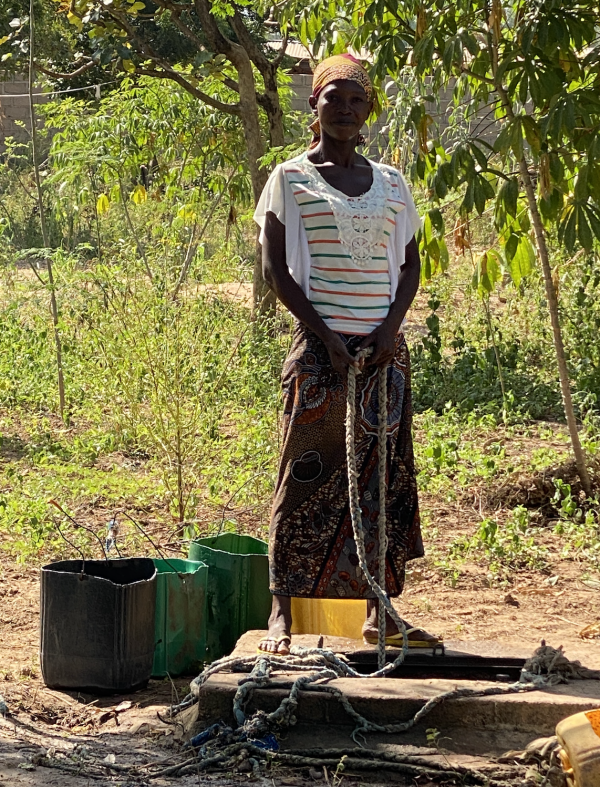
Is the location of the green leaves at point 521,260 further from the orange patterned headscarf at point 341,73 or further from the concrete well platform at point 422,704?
the concrete well platform at point 422,704

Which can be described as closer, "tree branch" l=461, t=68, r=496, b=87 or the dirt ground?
the dirt ground

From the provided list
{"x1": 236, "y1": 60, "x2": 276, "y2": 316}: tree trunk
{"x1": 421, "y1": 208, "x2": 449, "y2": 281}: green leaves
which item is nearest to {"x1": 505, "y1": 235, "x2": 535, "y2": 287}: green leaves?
{"x1": 421, "y1": 208, "x2": 449, "y2": 281}: green leaves

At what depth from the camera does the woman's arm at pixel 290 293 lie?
3139 millimetres

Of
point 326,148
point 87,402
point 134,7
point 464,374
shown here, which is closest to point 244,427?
point 87,402

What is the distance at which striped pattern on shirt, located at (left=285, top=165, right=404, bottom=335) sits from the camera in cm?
319

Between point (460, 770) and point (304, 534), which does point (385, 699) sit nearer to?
point (460, 770)

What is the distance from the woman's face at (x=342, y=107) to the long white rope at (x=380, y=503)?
66cm

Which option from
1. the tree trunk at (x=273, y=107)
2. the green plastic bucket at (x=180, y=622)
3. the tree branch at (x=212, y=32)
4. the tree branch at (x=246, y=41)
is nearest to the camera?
the green plastic bucket at (x=180, y=622)

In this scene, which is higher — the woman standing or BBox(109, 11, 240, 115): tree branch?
BBox(109, 11, 240, 115): tree branch

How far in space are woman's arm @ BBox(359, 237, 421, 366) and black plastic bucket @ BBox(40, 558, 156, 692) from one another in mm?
1049

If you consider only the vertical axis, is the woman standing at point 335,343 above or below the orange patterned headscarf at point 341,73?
below

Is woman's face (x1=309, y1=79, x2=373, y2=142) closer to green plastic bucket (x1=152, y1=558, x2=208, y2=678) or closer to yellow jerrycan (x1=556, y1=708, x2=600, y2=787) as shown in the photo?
green plastic bucket (x1=152, y1=558, x2=208, y2=678)

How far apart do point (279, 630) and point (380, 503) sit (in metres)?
0.49

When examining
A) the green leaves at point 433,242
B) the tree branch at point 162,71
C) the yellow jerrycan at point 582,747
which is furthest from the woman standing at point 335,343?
the tree branch at point 162,71
